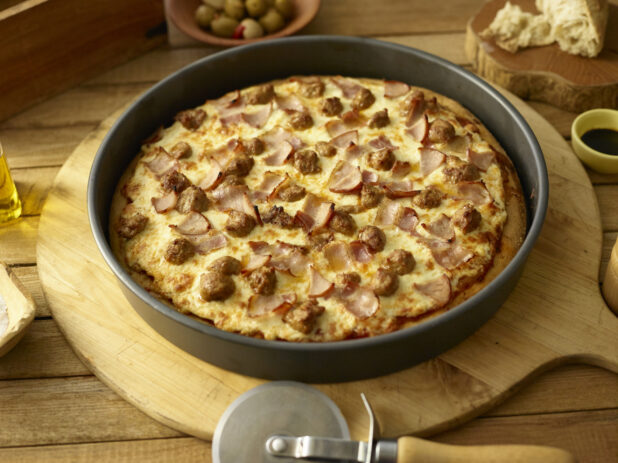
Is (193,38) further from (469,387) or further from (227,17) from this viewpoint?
(469,387)

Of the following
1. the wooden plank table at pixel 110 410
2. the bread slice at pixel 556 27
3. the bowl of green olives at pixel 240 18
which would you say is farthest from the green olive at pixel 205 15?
the bread slice at pixel 556 27

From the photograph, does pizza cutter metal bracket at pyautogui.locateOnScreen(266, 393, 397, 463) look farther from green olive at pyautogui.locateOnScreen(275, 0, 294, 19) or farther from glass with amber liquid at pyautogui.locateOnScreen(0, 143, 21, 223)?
green olive at pyautogui.locateOnScreen(275, 0, 294, 19)

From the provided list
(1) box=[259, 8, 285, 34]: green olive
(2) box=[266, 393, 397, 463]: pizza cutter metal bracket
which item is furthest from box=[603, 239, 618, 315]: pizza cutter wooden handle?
(1) box=[259, 8, 285, 34]: green olive

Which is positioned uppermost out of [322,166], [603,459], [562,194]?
[322,166]

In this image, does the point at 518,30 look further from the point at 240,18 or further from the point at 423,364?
the point at 423,364

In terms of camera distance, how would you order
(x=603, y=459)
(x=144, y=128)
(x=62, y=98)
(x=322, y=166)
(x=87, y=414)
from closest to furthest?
(x=603, y=459) → (x=87, y=414) → (x=322, y=166) → (x=144, y=128) → (x=62, y=98)

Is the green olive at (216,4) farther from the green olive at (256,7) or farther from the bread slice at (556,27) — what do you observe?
the bread slice at (556,27)

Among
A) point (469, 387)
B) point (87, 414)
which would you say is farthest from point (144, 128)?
point (469, 387)
